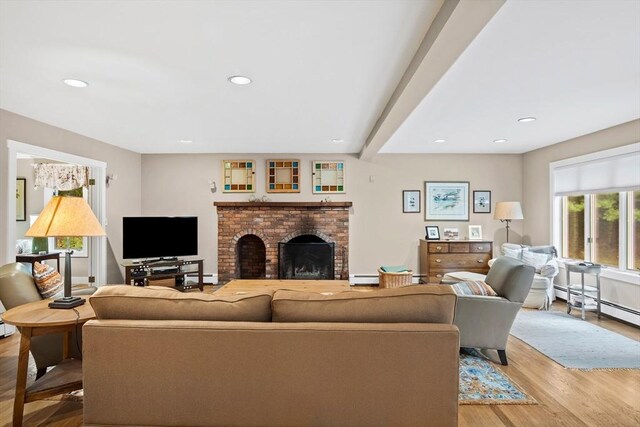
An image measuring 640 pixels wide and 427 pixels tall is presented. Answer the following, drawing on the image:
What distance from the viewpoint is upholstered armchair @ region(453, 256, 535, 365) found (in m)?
2.88

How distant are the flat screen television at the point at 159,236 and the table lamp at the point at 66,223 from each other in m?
3.49

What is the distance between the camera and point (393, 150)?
608 centimetres

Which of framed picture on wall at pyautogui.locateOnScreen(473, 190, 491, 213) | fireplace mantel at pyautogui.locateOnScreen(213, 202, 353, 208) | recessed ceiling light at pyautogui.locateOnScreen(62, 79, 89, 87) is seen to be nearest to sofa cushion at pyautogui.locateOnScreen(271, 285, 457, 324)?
recessed ceiling light at pyautogui.locateOnScreen(62, 79, 89, 87)

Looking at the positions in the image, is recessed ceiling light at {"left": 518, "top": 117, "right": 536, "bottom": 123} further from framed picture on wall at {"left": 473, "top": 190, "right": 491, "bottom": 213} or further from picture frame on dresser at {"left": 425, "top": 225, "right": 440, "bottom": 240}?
picture frame on dresser at {"left": 425, "top": 225, "right": 440, "bottom": 240}

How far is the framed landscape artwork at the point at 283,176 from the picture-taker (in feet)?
20.9

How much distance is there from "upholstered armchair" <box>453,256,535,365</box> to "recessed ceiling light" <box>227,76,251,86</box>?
253 centimetres

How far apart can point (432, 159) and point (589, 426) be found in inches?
192

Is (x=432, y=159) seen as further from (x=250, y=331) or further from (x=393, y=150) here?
(x=250, y=331)

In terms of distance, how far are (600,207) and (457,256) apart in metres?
2.01

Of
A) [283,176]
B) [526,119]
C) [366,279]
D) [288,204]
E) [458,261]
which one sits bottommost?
[366,279]

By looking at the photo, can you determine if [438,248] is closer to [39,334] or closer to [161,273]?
[161,273]

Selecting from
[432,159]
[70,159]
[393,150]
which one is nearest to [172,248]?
[70,159]

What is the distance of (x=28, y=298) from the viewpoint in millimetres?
2416

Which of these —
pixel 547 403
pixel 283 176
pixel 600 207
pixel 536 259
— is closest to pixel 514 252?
pixel 536 259
